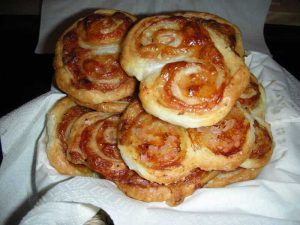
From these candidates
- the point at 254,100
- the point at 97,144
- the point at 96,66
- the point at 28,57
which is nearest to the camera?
the point at 97,144

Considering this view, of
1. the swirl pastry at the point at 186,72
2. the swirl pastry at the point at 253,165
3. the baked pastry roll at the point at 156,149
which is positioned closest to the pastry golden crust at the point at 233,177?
the swirl pastry at the point at 253,165

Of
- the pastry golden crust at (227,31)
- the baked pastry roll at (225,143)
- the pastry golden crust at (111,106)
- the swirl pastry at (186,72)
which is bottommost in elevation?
the pastry golden crust at (111,106)

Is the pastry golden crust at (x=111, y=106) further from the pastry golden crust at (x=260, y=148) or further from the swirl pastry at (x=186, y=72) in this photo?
the pastry golden crust at (x=260, y=148)

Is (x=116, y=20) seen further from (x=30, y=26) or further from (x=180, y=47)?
(x=30, y=26)

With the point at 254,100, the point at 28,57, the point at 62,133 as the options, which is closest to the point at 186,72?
the point at 254,100

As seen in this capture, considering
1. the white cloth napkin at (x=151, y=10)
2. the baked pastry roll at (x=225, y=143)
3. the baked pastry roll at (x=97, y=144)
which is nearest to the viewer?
the baked pastry roll at (x=225, y=143)

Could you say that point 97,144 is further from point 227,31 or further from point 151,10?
point 151,10

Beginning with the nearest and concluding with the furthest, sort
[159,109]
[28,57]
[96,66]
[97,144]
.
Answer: [159,109], [97,144], [96,66], [28,57]

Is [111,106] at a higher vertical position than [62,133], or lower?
higher

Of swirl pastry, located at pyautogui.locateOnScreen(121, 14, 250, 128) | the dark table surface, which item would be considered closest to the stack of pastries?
swirl pastry, located at pyautogui.locateOnScreen(121, 14, 250, 128)
